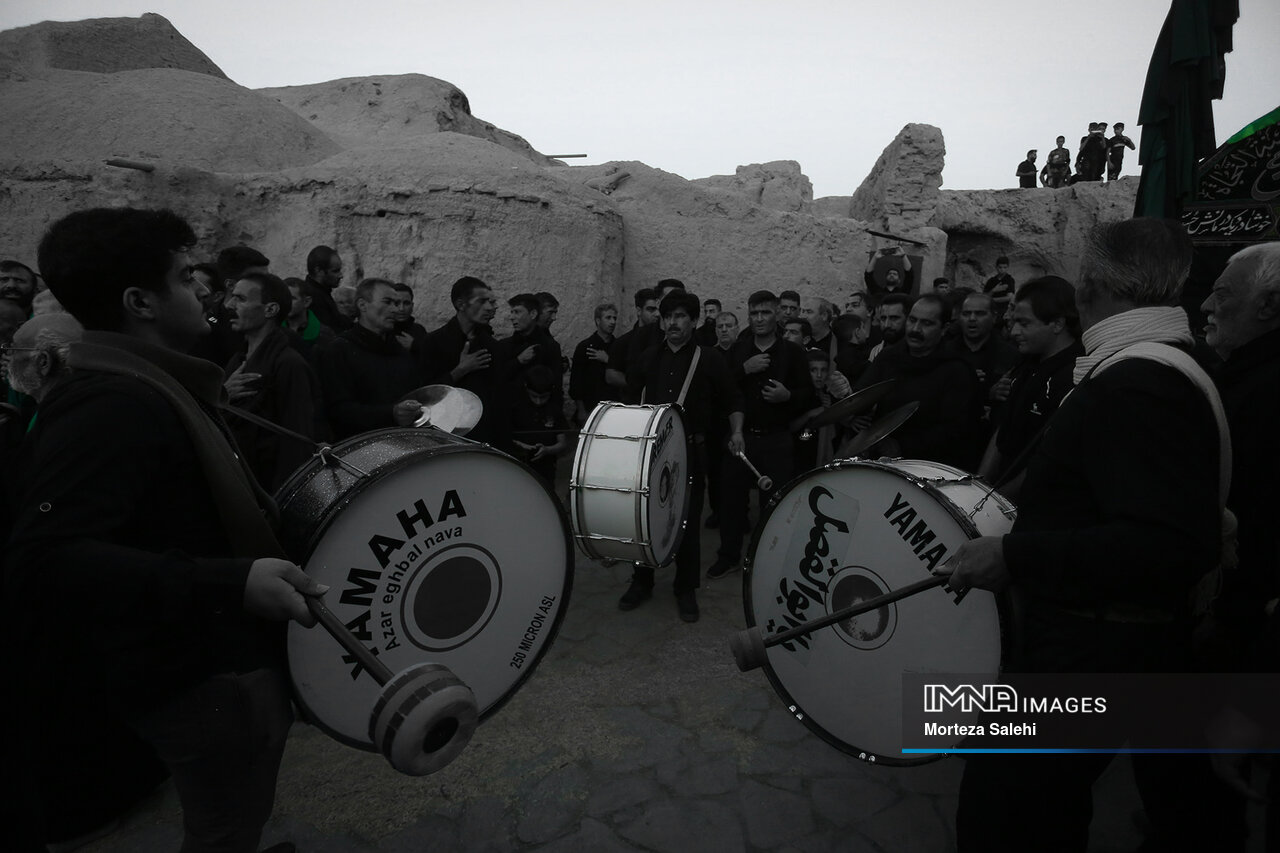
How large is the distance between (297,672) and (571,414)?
632 cm

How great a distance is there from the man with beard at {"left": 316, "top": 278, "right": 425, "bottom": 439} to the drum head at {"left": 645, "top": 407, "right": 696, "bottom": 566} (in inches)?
56.3

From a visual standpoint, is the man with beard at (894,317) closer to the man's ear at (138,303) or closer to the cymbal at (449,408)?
the cymbal at (449,408)

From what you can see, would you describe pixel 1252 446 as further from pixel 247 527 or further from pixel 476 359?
pixel 476 359

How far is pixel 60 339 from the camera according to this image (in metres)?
2.35

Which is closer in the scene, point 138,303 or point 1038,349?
point 138,303

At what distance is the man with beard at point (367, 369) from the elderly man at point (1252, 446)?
3.51 metres

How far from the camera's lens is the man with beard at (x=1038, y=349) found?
10.2ft

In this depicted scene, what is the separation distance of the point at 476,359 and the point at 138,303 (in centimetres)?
313

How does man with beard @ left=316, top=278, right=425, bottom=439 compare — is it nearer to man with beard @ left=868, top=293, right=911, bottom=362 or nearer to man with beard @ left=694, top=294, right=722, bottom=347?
man with beard @ left=868, top=293, right=911, bottom=362

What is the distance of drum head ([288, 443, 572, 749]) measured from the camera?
189cm

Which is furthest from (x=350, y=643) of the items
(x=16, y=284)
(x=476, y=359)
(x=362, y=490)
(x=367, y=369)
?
(x=16, y=284)

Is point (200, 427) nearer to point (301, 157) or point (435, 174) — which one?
point (435, 174)

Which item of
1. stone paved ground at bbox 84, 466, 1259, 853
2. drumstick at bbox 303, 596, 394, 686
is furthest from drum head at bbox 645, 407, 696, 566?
drumstick at bbox 303, 596, 394, 686

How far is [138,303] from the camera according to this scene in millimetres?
1499
